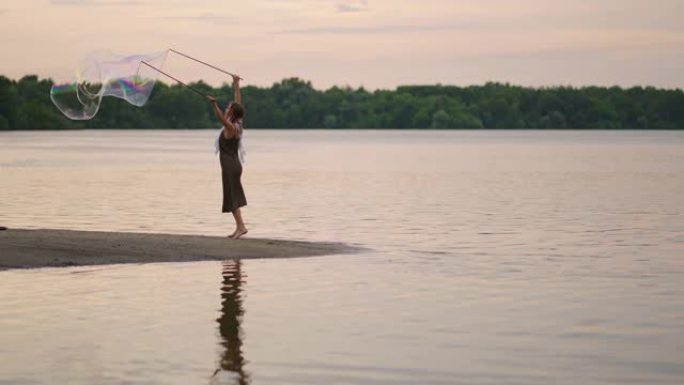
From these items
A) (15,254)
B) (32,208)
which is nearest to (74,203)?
(32,208)

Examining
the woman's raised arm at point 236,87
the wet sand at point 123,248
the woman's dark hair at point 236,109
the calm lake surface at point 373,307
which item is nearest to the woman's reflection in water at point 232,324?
the calm lake surface at point 373,307

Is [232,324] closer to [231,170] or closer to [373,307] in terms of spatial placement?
[373,307]

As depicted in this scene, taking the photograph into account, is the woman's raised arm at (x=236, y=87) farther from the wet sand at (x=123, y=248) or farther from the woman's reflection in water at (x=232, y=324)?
the woman's reflection in water at (x=232, y=324)

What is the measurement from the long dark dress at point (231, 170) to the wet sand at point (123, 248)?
0.63m

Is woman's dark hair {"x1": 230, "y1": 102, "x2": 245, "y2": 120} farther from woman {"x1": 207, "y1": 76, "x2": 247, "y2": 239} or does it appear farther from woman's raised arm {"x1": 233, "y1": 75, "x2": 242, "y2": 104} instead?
woman's raised arm {"x1": 233, "y1": 75, "x2": 242, "y2": 104}

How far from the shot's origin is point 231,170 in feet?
73.9

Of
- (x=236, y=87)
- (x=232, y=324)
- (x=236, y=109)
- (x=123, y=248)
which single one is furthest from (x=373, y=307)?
(x=236, y=87)

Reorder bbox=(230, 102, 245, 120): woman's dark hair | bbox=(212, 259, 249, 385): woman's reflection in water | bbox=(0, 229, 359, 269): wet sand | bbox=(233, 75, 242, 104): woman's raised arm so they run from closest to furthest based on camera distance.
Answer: bbox=(212, 259, 249, 385): woman's reflection in water → bbox=(0, 229, 359, 269): wet sand → bbox=(230, 102, 245, 120): woman's dark hair → bbox=(233, 75, 242, 104): woman's raised arm

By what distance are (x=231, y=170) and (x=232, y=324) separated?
7.76 m

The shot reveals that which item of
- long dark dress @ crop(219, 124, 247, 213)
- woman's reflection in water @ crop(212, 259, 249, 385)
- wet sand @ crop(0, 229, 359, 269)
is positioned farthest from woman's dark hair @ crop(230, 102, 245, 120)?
woman's reflection in water @ crop(212, 259, 249, 385)

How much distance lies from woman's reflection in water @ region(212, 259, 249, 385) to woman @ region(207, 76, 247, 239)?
80.8 inches

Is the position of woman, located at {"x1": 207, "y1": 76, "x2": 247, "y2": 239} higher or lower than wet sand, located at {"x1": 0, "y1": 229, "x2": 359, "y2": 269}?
higher

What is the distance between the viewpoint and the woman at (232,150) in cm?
2195

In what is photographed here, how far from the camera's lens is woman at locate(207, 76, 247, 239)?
22.0 m
